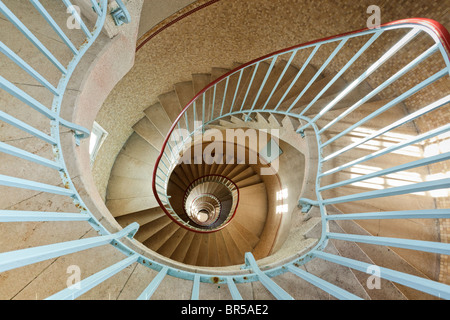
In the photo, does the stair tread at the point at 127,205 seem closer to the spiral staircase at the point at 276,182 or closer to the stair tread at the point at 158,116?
the spiral staircase at the point at 276,182

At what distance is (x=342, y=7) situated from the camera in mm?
3299

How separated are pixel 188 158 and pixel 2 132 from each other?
18.5ft

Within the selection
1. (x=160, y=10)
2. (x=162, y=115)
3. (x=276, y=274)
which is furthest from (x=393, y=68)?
(x=162, y=115)

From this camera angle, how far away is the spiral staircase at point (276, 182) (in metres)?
1.23

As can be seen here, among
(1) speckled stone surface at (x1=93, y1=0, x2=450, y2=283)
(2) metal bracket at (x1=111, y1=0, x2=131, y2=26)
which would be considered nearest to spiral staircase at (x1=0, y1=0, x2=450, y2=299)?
(2) metal bracket at (x1=111, y1=0, x2=131, y2=26)

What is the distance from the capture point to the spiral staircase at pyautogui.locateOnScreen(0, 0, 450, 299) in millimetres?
1232

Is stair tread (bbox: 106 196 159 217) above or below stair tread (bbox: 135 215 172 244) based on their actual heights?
above

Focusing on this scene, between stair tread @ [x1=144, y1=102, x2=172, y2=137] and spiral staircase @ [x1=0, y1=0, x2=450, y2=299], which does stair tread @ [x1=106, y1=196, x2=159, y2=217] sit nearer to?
spiral staircase @ [x1=0, y1=0, x2=450, y2=299]

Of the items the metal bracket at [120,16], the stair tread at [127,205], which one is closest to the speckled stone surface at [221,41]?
the stair tread at [127,205]

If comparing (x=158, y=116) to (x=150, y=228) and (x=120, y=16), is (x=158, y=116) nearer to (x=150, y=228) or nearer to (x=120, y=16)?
(x=150, y=228)

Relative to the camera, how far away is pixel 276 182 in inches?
253

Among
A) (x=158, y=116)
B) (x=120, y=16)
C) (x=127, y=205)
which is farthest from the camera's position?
(x=158, y=116)

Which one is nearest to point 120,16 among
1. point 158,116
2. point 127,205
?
point 158,116
